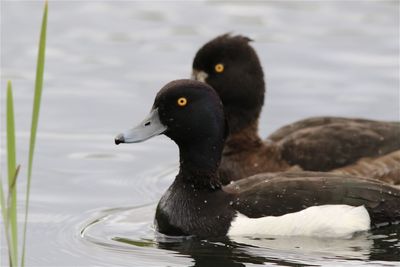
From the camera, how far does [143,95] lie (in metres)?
16.5

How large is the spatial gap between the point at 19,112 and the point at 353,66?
4.75 m

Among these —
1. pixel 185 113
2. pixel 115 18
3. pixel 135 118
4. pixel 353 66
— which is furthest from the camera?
pixel 115 18

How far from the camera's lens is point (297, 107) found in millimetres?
16219

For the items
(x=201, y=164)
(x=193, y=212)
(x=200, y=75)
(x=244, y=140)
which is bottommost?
(x=193, y=212)

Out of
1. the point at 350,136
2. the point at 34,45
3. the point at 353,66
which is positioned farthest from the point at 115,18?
the point at 350,136

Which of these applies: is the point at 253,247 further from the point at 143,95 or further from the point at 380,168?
the point at 143,95

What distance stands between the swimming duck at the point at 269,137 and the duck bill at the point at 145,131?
2.18 m

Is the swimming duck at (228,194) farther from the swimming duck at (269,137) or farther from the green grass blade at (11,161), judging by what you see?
the green grass blade at (11,161)

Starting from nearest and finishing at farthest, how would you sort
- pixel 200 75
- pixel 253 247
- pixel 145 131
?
pixel 253 247
pixel 145 131
pixel 200 75

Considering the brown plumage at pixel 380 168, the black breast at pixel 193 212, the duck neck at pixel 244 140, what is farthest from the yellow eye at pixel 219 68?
the black breast at pixel 193 212

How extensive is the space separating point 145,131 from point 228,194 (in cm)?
93

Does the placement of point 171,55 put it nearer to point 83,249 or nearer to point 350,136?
point 350,136

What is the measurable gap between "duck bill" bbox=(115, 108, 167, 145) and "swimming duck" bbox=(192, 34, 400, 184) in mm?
2183

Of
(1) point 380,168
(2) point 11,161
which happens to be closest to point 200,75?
(1) point 380,168
